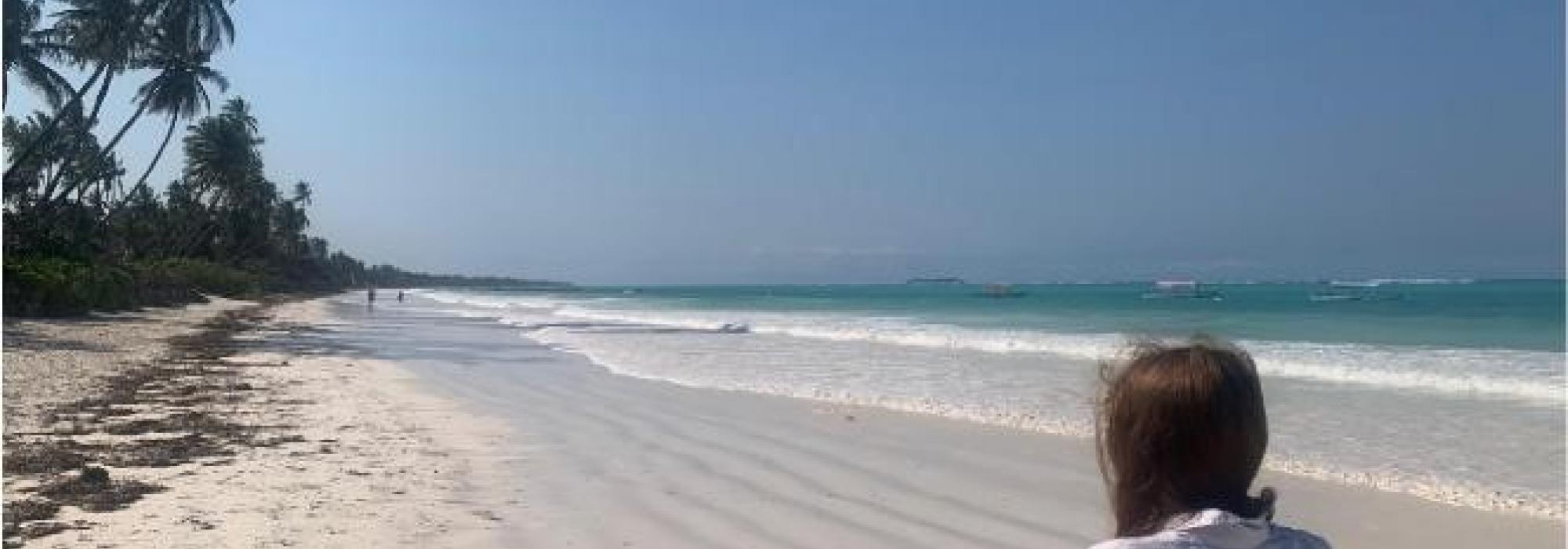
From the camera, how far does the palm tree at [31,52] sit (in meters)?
33.0

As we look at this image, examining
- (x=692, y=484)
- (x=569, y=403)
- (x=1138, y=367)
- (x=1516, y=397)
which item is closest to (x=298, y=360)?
(x=569, y=403)

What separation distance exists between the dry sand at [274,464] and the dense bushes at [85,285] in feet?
37.1

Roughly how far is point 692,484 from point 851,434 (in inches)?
128

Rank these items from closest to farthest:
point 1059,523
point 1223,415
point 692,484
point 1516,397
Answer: point 1223,415, point 1059,523, point 692,484, point 1516,397

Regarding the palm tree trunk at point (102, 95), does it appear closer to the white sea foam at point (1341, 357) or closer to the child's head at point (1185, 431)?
the white sea foam at point (1341, 357)

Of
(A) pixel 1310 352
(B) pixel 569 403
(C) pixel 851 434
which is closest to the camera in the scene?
(C) pixel 851 434

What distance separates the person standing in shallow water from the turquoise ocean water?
0.28 m

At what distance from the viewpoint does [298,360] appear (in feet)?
69.5

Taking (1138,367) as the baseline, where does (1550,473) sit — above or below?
below

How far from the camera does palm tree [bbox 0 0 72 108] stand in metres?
33.0

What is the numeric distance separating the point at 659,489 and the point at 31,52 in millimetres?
37212

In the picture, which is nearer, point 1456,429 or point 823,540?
point 823,540

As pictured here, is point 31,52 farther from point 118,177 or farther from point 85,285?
point 118,177

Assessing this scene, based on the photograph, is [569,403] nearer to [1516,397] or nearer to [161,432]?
A: [161,432]
